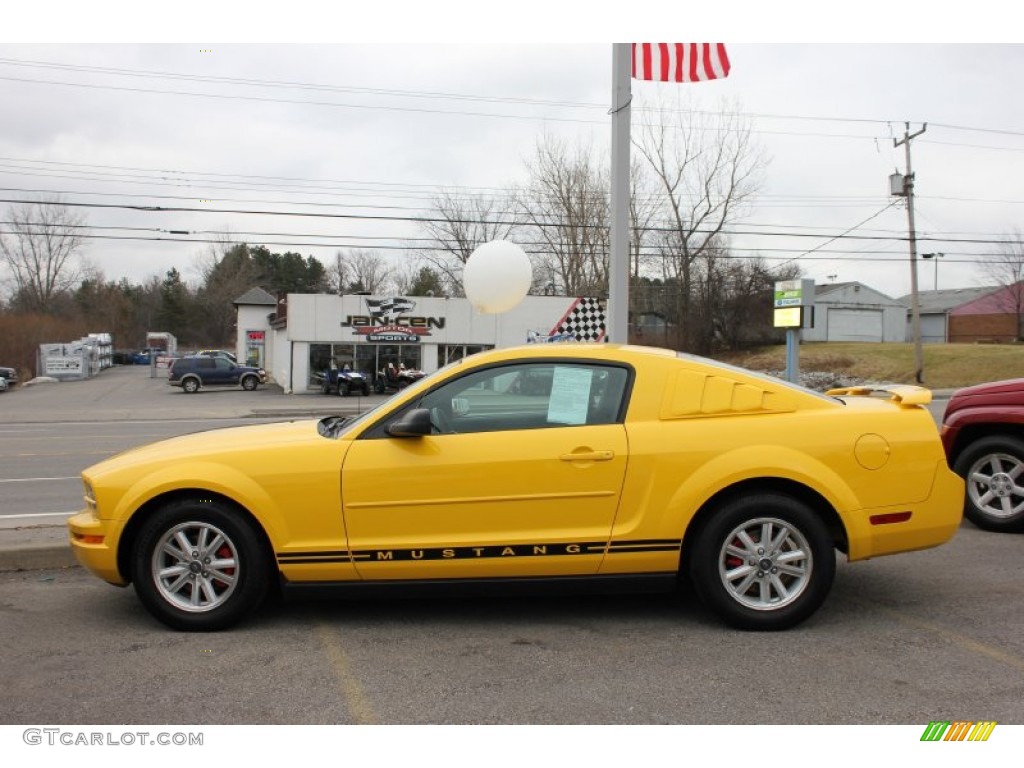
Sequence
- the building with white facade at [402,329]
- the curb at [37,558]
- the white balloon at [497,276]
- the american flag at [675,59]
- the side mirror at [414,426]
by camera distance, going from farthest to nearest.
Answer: the building with white facade at [402,329] < the white balloon at [497,276] < the american flag at [675,59] < the curb at [37,558] < the side mirror at [414,426]

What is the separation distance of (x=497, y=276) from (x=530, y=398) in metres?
6.81

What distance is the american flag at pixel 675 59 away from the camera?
8.12 m

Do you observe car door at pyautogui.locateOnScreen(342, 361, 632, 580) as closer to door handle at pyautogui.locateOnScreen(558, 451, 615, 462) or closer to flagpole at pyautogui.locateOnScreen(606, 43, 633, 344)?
door handle at pyautogui.locateOnScreen(558, 451, 615, 462)

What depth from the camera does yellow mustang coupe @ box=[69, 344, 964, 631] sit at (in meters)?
4.11

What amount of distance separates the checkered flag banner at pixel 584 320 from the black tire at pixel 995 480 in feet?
85.2

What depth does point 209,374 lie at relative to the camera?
35.7 meters

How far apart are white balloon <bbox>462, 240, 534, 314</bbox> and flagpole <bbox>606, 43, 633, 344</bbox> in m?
2.85

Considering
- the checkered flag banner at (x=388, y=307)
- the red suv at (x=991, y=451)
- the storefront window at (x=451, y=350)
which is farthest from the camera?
the storefront window at (x=451, y=350)

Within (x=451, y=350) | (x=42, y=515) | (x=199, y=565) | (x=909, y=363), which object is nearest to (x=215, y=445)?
(x=199, y=565)

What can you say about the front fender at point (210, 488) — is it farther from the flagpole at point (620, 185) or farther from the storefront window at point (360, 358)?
the storefront window at point (360, 358)

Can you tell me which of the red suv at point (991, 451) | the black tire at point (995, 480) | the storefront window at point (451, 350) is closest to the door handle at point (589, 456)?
the black tire at point (995, 480)

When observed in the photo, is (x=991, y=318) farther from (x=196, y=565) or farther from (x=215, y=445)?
(x=196, y=565)

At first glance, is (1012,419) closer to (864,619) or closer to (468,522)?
(864,619)

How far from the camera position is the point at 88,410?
85.8 ft
